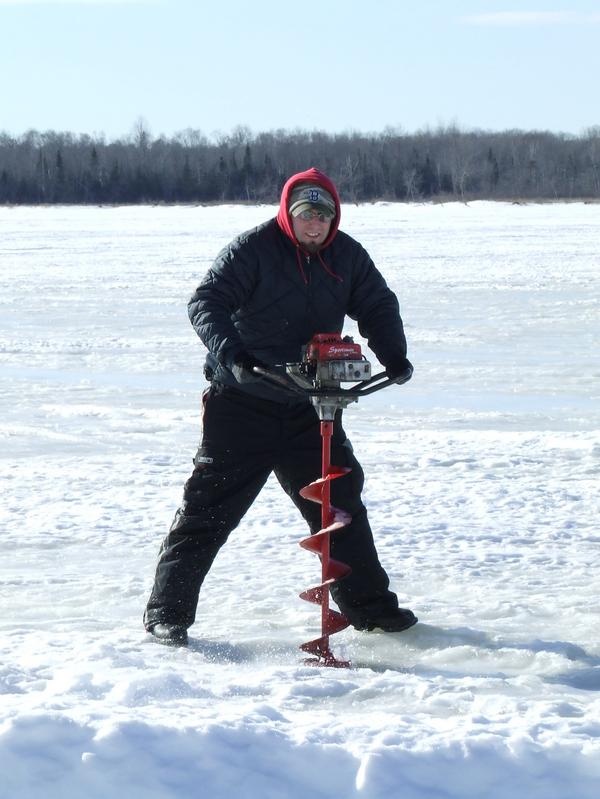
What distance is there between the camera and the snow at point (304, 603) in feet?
9.32

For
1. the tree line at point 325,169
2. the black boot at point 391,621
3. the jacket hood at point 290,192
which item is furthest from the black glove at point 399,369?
the tree line at point 325,169

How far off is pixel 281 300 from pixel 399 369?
1.40 feet

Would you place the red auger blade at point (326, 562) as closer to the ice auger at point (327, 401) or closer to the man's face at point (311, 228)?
the ice auger at point (327, 401)

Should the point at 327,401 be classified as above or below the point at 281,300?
below

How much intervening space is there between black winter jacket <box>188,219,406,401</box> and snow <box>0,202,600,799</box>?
0.97m

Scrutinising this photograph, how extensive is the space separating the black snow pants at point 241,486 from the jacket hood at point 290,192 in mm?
545

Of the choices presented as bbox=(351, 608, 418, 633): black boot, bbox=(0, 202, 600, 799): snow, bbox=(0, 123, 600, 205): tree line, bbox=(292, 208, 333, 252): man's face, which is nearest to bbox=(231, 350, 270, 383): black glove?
bbox=(292, 208, 333, 252): man's face

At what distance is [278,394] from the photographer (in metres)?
3.97

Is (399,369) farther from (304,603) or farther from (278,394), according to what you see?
(304,603)

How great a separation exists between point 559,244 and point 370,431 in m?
18.4

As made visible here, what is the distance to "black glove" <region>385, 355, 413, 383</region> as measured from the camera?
3.88 metres

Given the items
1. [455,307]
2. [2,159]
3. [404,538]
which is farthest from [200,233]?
[2,159]

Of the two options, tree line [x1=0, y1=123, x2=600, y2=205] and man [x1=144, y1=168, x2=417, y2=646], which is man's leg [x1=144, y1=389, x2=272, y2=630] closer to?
Result: man [x1=144, y1=168, x2=417, y2=646]

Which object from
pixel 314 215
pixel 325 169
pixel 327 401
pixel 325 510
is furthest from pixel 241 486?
pixel 325 169
